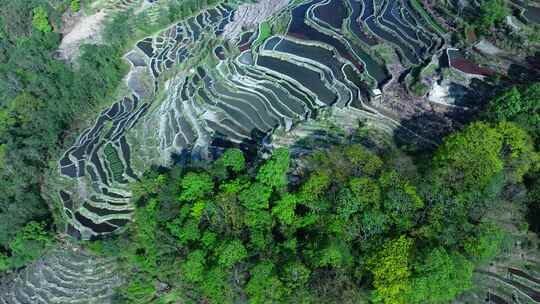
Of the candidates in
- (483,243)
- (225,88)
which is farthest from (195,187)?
(483,243)

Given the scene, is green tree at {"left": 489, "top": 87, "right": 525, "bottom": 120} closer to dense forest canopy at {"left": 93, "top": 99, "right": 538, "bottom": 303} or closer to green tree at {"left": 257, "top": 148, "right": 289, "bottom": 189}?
dense forest canopy at {"left": 93, "top": 99, "right": 538, "bottom": 303}

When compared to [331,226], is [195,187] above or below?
above

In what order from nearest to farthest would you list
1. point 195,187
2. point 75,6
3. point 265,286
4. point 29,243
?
point 265,286 < point 195,187 < point 29,243 < point 75,6

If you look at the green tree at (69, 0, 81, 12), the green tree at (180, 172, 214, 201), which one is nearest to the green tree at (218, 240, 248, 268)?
the green tree at (180, 172, 214, 201)

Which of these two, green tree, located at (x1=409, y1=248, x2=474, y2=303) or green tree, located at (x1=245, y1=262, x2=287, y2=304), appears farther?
green tree, located at (x1=245, y1=262, x2=287, y2=304)

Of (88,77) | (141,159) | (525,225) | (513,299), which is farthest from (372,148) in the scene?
(88,77)

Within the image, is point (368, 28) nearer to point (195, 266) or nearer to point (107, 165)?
point (107, 165)
